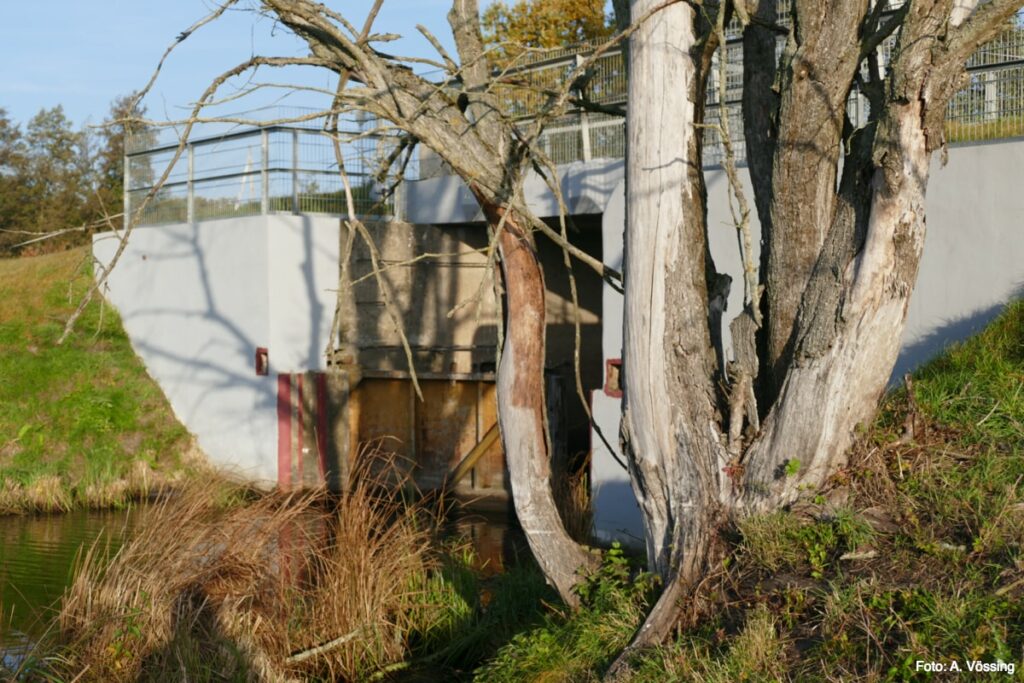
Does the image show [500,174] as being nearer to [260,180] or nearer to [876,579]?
[876,579]

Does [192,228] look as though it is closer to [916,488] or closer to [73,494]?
[73,494]

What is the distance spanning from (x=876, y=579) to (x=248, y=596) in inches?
160

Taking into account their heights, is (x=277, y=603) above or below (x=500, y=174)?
below

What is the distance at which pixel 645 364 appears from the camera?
6699 millimetres

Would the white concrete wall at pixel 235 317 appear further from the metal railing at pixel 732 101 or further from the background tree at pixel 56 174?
the background tree at pixel 56 174

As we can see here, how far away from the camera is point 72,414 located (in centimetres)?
1805

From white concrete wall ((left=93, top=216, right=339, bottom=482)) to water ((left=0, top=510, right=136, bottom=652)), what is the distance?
91.7 inches

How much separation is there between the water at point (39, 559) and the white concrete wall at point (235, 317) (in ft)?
7.64

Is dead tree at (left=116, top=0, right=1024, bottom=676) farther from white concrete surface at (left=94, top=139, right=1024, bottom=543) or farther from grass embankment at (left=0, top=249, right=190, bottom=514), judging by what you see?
grass embankment at (left=0, top=249, right=190, bottom=514)

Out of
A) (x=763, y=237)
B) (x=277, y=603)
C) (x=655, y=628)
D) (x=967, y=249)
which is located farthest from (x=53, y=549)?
(x=967, y=249)

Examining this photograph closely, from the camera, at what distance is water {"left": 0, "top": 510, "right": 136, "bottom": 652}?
869 cm

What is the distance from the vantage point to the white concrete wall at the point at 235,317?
1694cm

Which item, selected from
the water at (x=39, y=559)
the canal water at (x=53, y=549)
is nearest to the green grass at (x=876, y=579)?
the canal water at (x=53, y=549)

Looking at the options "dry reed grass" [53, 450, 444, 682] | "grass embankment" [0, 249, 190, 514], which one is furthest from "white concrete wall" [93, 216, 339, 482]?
"dry reed grass" [53, 450, 444, 682]
